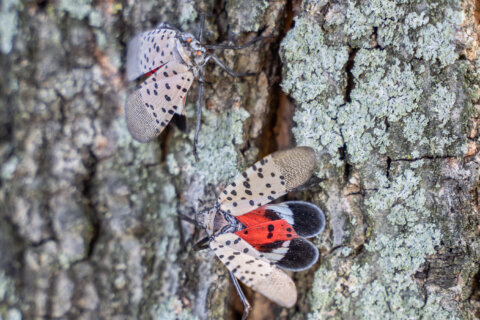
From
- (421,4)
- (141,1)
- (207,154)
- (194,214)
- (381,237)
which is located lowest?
(194,214)

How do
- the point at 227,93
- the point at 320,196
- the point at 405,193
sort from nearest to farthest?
the point at 405,193 < the point at 320,196 < the point at 227,93

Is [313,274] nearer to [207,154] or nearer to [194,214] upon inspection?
[194,214]

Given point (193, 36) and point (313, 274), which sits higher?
point (193, 36)

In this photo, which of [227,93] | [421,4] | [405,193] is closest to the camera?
[421,4]

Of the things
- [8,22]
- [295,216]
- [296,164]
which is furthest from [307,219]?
[8,22]

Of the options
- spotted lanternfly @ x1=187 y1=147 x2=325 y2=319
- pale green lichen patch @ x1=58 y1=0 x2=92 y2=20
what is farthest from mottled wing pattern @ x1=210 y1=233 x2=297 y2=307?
pale green lichen patch @ x1=58 y1=0 x2=92 y2=20

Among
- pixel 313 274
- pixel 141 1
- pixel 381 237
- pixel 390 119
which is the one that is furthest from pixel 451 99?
pixel 141 1

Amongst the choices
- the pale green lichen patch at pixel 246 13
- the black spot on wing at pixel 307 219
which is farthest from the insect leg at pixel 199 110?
the black spot on wing at pixel 307 219
